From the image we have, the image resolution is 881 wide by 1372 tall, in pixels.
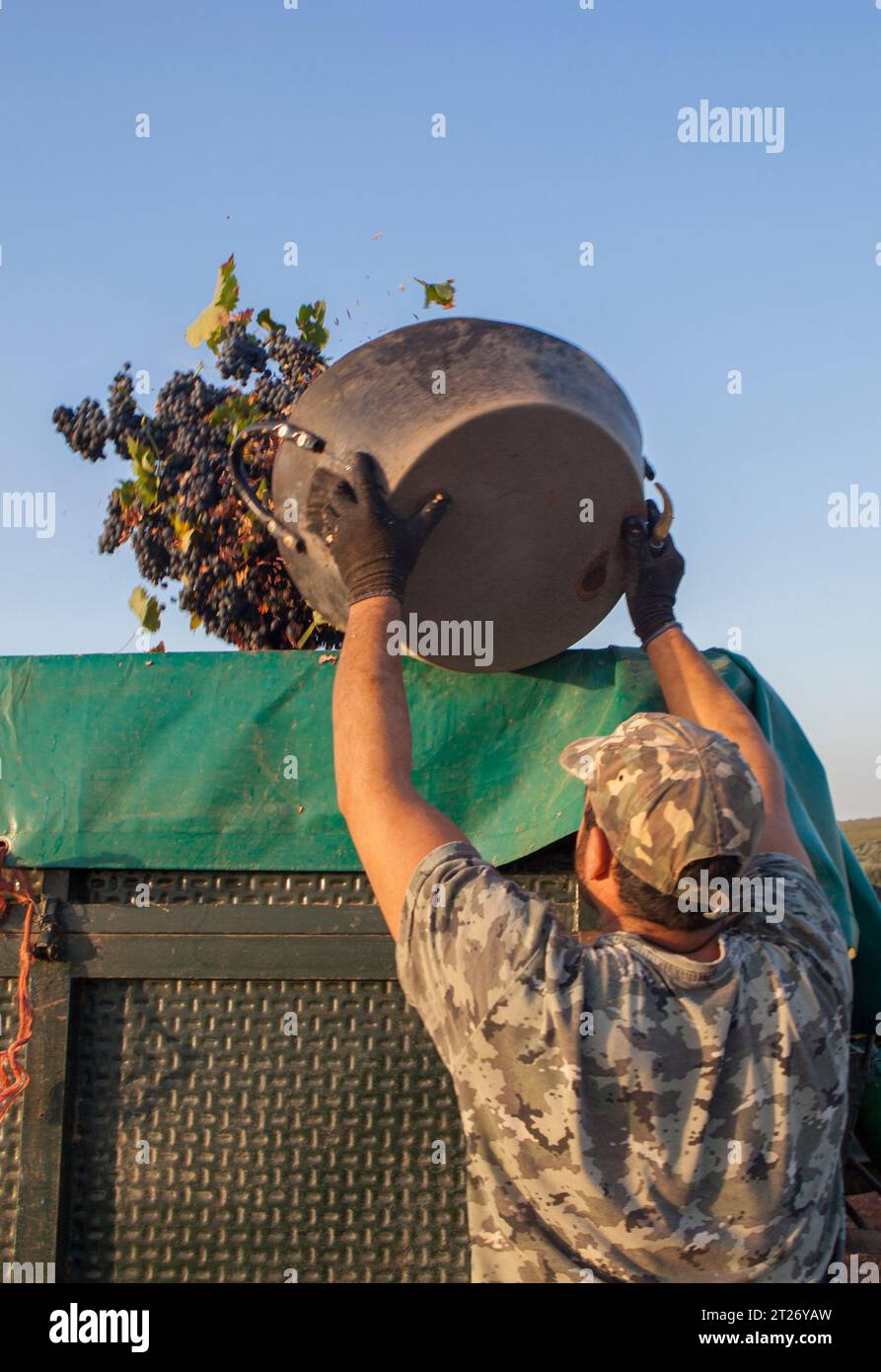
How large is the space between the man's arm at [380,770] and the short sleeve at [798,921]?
0.46 m

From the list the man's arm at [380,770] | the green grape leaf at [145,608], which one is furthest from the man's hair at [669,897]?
the green grape leaf at [145,608]

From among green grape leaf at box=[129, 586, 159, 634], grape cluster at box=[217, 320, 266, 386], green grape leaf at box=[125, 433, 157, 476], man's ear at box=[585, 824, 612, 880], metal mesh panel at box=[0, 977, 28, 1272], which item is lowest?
metal mesh panel at box=[0, 977, 28, 1272]

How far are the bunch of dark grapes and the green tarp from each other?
0.37 meters

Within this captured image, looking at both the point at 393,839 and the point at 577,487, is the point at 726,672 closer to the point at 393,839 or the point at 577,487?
the point at 577,487

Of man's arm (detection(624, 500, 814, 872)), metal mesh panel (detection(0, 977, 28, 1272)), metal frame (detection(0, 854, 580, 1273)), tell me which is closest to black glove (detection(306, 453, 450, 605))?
man's arm (detection(624, 500, 814, 872))

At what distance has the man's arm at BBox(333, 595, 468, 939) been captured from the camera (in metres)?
1.70

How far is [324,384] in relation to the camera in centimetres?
232

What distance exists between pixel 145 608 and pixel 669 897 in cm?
196

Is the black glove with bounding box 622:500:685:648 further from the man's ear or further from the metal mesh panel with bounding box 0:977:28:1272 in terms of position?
the metal mesh panel with bounding box 0:977:28:1272

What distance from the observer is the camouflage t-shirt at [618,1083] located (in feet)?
5.16

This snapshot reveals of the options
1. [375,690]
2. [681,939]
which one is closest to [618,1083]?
[681,939]

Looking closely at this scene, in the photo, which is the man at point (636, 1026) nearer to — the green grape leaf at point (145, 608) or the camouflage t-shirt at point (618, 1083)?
the camouflage t-shirt at point (618, 1083)

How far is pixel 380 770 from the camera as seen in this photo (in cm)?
178
